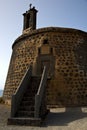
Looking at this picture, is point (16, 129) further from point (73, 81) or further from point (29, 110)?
point (73, 81)

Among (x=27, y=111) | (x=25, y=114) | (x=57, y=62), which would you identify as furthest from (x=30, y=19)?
(x=25, y=114)

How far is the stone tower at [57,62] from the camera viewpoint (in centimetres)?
1306

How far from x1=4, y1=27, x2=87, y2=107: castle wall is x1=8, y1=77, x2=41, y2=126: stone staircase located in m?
1.95

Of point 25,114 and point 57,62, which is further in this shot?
point 57,62

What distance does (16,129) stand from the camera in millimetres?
7863

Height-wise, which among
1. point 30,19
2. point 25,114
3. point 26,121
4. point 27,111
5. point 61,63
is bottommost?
point 26,121

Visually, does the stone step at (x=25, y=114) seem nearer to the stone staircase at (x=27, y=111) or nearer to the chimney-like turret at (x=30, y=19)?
the stone staircase at (x=27, y=111)

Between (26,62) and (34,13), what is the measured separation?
193 inches

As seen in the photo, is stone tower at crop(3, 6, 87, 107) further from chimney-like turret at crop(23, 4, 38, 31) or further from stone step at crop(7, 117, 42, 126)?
stone step at crop(7, 117, 42, 126)

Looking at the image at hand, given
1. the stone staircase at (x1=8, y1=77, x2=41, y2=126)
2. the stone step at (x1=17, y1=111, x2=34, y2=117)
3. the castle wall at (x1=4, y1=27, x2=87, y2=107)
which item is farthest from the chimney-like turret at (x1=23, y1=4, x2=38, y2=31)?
the stone step at (x1=17, y1=111, x2=34, y2=117)

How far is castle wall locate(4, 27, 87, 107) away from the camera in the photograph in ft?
42.7

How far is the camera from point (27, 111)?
30.8 ft

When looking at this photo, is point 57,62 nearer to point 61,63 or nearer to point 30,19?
point 61,63

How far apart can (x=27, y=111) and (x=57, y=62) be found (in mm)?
5123
